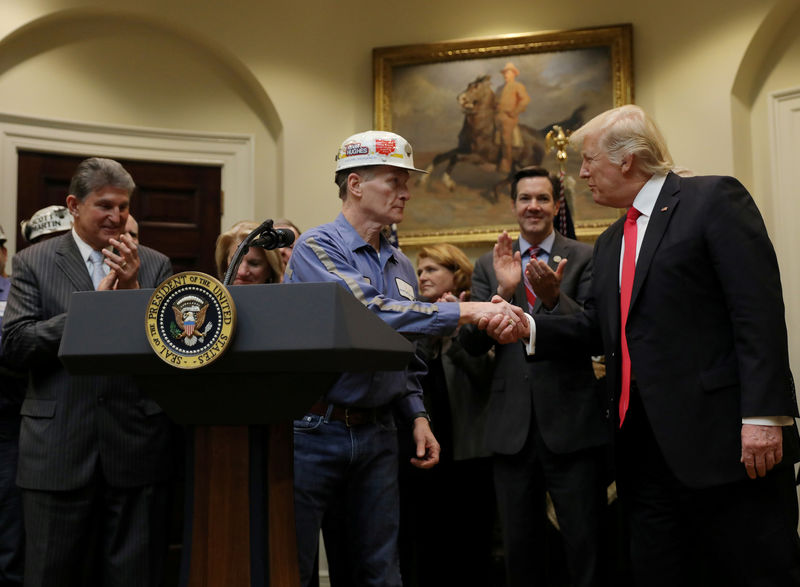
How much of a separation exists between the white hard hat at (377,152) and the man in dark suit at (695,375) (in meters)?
0.61

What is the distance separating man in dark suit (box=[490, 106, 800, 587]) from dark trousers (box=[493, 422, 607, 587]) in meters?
0.62

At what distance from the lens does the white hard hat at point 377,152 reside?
8.90 feet

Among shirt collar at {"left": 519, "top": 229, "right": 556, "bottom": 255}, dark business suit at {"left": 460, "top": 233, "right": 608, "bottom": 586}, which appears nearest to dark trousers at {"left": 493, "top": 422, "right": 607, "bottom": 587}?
dark business suit at {"left": 460, "top": 233, "right": 608, "bottom": 586}

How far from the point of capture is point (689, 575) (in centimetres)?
247

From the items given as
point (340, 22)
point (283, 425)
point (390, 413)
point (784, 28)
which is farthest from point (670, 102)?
point (283, 425)

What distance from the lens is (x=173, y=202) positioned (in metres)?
5.60

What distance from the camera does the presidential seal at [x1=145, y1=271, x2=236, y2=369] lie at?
1.61m

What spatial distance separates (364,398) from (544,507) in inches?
50.7

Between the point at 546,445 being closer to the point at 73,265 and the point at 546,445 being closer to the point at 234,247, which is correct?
the point at 234,247

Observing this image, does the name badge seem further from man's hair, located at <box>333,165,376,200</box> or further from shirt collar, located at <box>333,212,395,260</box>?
man's hair, located at <box>333,165,376,200</box>

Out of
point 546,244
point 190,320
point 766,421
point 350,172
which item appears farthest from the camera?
point 546,244

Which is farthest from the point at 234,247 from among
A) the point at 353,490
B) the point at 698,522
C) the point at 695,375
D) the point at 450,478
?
the point at 698,522

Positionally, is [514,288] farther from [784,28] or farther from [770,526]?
[784,28]

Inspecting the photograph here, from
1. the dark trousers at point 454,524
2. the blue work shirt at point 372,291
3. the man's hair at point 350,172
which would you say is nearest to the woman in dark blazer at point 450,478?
the dark trousers at point 454,524
